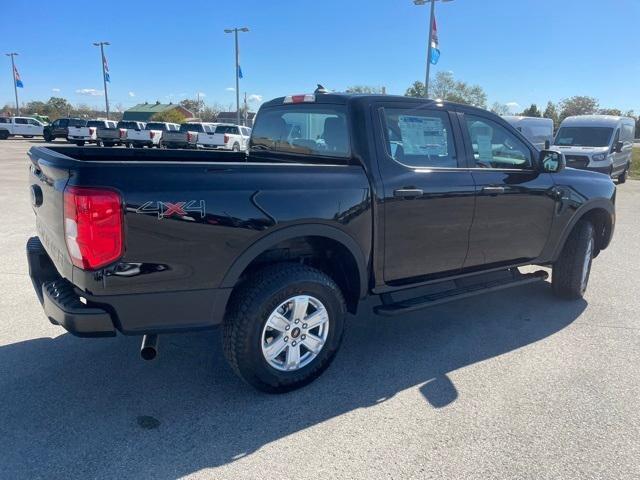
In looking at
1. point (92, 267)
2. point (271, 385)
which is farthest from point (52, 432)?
point (271, 385)

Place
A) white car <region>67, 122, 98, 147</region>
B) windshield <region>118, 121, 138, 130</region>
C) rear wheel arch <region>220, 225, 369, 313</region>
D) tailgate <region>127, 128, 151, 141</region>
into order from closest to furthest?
rear wheel arch <region>220, 225, 369, 313</region> < tailgate <region>127, 128, 151, 141</region> < windshield <region>118, 121, 138, 130</region> < white car <region>67, 122, 98, 147</region>

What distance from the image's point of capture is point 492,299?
5.11 metres

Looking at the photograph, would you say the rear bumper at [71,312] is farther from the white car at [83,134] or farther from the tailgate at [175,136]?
the white car at [83,134]

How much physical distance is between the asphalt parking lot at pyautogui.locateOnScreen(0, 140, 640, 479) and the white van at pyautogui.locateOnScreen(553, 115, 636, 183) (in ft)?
37.6

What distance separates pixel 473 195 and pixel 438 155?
414 millimetres

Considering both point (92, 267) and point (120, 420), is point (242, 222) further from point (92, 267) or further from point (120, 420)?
point (120, 420)

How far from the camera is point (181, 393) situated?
124 inches

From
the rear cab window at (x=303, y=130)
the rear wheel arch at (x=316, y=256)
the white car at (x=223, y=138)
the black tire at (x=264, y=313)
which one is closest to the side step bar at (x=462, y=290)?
the rear wheel arch at (x=316, y=256)

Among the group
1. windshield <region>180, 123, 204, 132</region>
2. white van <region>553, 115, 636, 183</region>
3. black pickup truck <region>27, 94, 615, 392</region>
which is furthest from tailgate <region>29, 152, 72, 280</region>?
windshield <region>180, 123, 204, 132</region>

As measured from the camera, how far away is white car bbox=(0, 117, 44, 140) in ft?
121

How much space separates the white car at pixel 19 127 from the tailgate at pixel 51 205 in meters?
39.4

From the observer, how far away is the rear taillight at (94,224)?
7.82ft

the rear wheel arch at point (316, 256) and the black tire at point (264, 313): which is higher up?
the rear wheel arch at point (316, 256)

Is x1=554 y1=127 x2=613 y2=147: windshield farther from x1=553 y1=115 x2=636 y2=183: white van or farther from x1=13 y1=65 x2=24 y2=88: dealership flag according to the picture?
x1=13 y1=65 x2=24 y2=88: dealership flag
